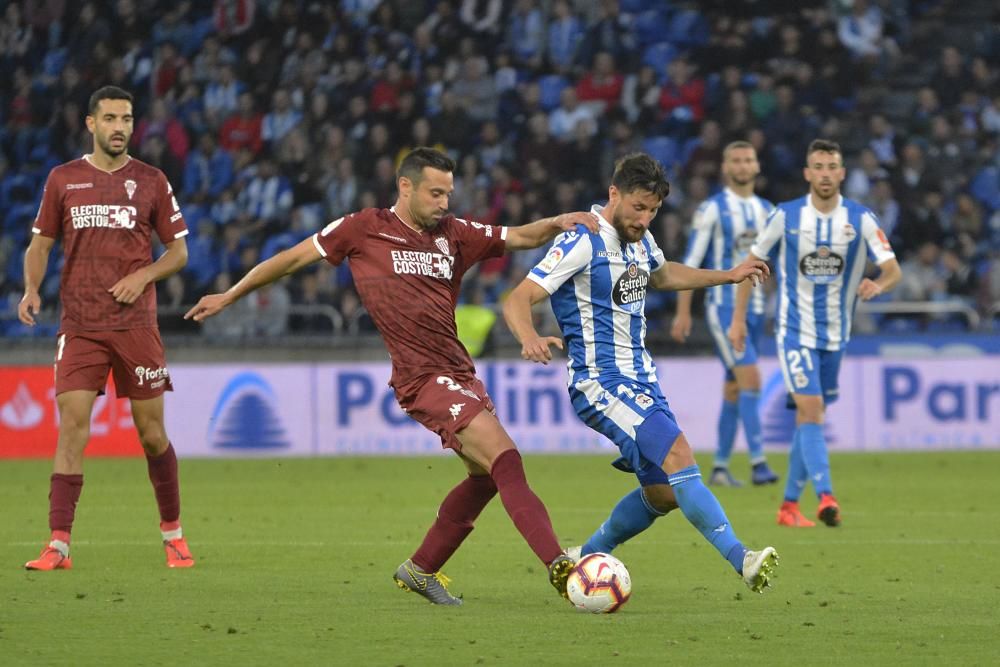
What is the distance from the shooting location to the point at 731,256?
13.1 meters

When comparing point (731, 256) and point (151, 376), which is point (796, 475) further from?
point (151, 376)

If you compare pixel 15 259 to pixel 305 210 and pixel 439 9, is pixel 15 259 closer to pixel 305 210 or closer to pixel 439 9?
pixel 305 210

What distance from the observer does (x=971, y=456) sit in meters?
15.8

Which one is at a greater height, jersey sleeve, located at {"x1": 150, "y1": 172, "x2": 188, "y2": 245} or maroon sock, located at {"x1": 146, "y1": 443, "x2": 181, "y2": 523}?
jersey sleeve, located at {"x1": 150, "y1": 172, "x2": 188, "y2": 245}

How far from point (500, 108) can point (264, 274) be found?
14.3 meters

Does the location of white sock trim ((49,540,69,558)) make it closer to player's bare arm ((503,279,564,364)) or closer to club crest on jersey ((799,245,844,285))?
player's bare arm ((503,279,564,364))

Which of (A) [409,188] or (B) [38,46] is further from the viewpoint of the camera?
(B) [38,46]

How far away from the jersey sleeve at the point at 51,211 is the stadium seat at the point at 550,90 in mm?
13043

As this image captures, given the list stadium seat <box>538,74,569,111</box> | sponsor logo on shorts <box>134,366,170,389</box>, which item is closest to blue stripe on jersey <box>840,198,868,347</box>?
sponsor logo on shorts <box>134,366,170,389</box>

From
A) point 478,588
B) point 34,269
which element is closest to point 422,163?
point 478,588

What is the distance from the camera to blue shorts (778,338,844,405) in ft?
34.3

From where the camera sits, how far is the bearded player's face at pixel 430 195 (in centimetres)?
694

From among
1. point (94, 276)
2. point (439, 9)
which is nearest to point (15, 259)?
point (439, 9)

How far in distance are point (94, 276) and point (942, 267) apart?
39.6ft
